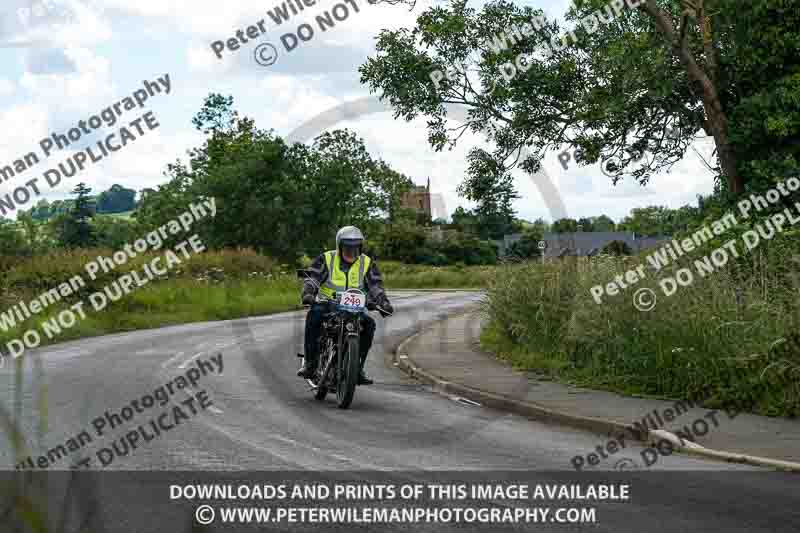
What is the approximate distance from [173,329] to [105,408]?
50.2 ft

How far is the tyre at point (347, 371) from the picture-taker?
11.5m

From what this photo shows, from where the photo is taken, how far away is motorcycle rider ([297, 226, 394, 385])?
12.1 metres

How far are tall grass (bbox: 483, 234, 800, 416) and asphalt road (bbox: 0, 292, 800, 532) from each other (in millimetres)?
2110

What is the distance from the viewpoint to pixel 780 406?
10758 mm

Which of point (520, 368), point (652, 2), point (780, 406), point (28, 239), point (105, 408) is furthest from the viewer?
point (28, 239)

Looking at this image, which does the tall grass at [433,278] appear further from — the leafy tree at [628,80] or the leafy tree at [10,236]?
the leafy tree at [628,80]

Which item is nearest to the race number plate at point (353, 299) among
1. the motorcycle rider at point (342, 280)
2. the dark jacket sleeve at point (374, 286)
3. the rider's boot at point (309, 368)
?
the motorcycle rider at point (342, 280)

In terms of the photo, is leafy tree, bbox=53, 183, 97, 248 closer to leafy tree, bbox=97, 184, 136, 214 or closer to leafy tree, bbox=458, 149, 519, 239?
leafy tree, bbox=97, 184, 136, 214

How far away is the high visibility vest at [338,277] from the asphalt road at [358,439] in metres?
1.38

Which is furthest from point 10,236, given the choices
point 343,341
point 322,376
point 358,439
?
point 358,439

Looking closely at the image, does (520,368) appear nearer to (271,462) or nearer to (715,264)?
(715,264)

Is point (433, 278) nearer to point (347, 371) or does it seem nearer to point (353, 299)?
point (353, 299)

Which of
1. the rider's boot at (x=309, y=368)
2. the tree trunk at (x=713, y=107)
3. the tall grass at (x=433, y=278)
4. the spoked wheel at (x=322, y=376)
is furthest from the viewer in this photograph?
the tall grass at (x=433, y=278)

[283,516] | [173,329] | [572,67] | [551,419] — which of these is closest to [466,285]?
[173,329]
